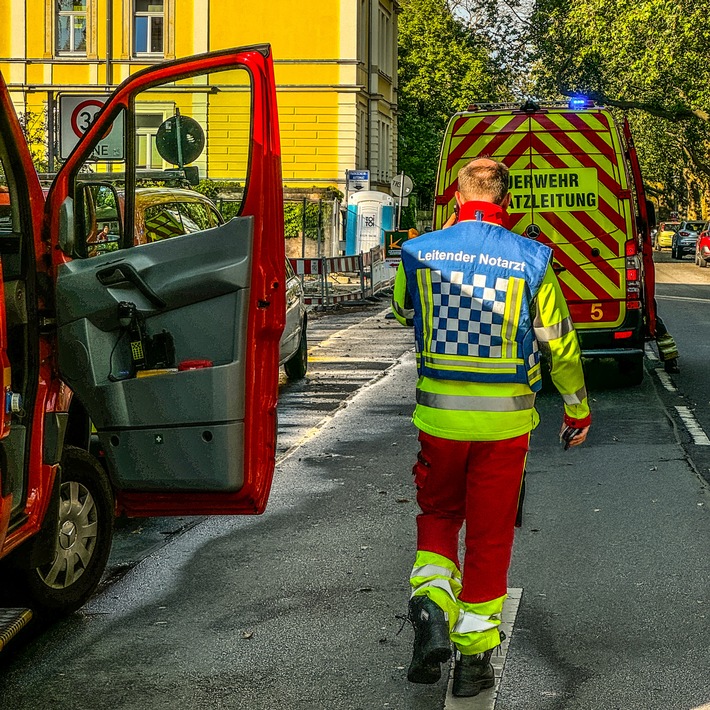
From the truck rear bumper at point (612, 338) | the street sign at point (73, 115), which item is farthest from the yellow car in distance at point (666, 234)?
the truck rear bumper at point (612, 338)

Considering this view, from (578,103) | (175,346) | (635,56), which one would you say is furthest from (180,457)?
(635,56)

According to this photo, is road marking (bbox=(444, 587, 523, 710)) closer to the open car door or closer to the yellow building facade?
the open car door

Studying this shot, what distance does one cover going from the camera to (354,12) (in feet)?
148

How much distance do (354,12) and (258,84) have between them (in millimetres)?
40645

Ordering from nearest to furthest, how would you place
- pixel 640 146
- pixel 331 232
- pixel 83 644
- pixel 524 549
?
pixel 83 644 < pixel 524 549 < pixel 331 232 < pixel 640 146

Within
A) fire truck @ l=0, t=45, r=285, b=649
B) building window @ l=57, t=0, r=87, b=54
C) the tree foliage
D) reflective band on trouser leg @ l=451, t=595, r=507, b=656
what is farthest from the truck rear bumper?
building window @ l=57, t=0, r=87, b=54

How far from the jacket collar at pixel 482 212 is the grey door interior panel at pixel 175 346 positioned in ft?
3.25

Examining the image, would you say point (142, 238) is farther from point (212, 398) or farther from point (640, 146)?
point (640, 146)

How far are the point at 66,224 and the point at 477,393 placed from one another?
185 centimetres

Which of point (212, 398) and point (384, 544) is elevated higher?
point (212, 398)

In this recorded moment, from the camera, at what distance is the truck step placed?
5.08m

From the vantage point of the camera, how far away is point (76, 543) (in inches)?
237

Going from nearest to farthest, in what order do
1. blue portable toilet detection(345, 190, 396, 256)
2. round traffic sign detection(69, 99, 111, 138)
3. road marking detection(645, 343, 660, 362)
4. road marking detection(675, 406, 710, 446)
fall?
road marking detection(675, 406, 710, 446)
round traffic sign detection(69, 99, 111, 138)
road marking detection(645, 343, 660, 362)
blue portable toilet detection(345, 190, 396, 256)

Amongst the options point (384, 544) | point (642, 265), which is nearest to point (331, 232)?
point (642, 265)
